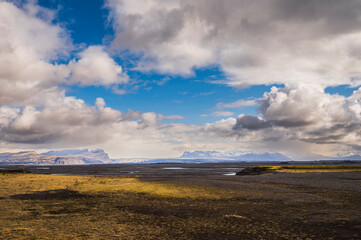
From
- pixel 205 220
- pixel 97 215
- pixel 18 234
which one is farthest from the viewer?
pixel 97 215

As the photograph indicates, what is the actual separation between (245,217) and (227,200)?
8395mm

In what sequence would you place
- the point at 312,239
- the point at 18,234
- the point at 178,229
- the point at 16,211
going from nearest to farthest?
the point at 312,239 < the point at 18,234 < the point at 178,229 < the point at 16,211

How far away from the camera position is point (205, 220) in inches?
736

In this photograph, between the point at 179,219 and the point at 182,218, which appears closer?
the point at 179,219

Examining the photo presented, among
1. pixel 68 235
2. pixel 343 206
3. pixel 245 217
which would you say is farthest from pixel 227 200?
pixel 68 235

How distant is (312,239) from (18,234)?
17.5 metres

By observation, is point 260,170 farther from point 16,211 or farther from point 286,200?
point 16,211

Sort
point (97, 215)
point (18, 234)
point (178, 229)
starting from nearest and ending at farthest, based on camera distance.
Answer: point (18, 234)
point (178, 229)
point (97, 215)

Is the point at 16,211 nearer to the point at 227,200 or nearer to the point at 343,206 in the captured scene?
the point at 227,200

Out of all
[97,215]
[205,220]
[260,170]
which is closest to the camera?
[205,220]

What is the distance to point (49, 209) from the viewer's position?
928 inches

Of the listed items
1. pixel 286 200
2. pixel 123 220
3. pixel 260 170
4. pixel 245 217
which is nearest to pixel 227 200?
pixel 286 200

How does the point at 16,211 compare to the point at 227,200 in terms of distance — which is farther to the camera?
the point at 227,200

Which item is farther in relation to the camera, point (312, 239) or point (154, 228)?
point (154, 228)
